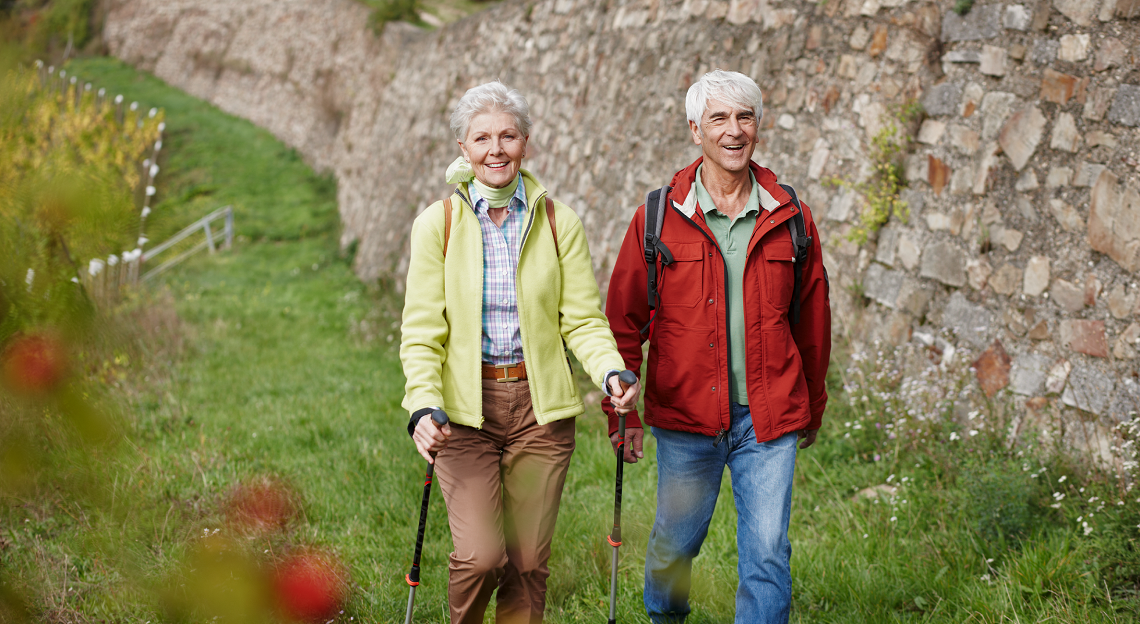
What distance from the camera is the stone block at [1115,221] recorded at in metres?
3.92

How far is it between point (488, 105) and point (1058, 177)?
10.6 ft

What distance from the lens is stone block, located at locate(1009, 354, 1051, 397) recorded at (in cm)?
430

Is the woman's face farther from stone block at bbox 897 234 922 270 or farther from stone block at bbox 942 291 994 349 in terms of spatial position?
stone block at bbox 897 234 922 270

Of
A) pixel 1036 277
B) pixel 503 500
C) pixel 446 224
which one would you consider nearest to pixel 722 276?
pixel 446 224

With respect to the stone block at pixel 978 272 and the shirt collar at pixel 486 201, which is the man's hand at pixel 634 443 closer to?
the shirt collar at pixel 486 201

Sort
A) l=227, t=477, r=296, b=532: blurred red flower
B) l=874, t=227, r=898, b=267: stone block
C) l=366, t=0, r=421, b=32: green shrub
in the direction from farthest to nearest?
l=366, t=0, r=421, b=32: green shrub → l=874, t=227, r=898, b=267: stone block → l=227, t=477, r=296, b=532: blurred red flower

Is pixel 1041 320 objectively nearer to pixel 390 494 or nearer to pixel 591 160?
pixel 390 494

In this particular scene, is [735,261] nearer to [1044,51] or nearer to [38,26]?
[38,26]

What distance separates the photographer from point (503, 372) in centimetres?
289

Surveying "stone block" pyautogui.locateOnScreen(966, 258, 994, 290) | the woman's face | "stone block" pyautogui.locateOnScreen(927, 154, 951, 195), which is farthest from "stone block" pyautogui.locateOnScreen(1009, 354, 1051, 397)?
the woman's face

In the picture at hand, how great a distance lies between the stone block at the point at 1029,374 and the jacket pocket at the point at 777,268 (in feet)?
7.10

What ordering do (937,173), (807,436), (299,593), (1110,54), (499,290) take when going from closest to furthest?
(299,593) < (499,290) < (807,436) < (1110,54) < (937,173)

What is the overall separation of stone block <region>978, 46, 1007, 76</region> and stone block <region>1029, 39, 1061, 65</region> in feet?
0.65

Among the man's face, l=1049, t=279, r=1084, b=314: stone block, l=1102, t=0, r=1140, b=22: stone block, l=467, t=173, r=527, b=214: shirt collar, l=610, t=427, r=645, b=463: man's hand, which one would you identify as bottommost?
l=610, t=427, r=645, b=463: man's hand
